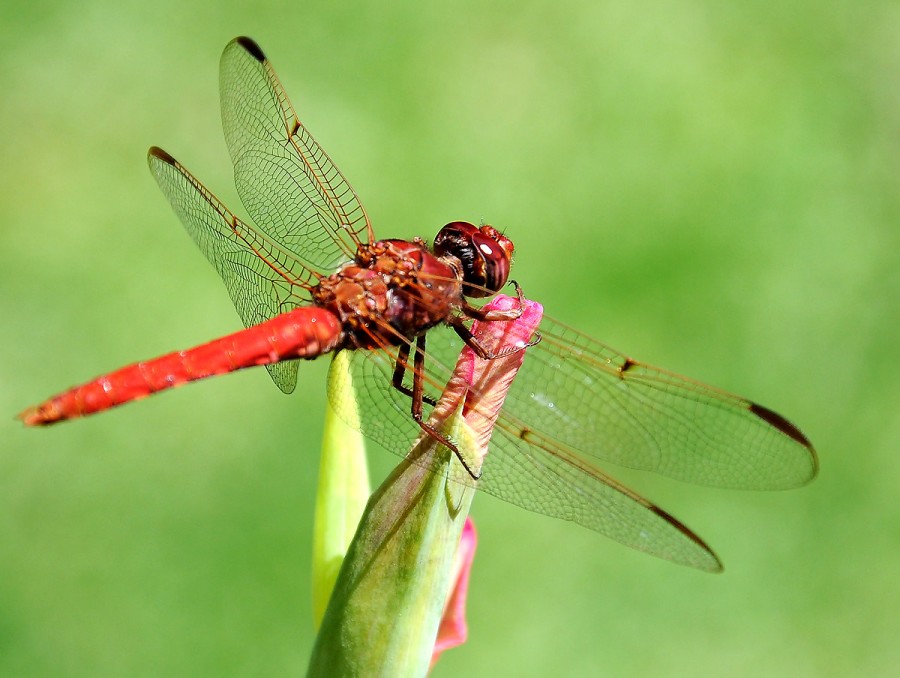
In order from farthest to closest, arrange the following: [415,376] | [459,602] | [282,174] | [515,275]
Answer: [515,275] < [282,174] < [415,376] < [459,602]

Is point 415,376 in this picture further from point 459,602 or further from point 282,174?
point 282,174

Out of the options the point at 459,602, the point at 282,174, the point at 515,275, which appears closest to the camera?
the point at 459,602

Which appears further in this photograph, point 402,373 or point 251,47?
point 251,47

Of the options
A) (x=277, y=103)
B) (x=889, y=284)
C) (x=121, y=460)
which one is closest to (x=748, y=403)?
(x=277, y=103)

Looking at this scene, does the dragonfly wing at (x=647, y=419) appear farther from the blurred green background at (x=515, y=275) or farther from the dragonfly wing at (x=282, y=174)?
the blurred green background at (x=515, y=275)

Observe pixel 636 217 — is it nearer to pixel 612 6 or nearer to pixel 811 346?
pixel 811 346

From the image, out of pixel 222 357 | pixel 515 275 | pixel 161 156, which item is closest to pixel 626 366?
pixel 222 357

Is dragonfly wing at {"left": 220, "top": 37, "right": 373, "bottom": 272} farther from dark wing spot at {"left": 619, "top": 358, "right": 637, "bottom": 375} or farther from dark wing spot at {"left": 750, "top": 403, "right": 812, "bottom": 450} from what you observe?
dark wing spot at {"left": 750, "top": 403, "right": 812, "bottom": 450}

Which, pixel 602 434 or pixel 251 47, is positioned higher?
pixel 251 47

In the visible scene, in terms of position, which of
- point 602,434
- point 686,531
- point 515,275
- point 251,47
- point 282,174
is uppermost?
point 515,275
